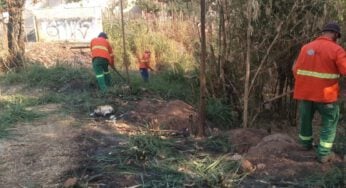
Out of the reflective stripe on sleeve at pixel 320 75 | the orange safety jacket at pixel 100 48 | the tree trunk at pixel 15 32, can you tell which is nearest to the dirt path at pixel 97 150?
the reflective stripe on sleeve at pixel 320 75

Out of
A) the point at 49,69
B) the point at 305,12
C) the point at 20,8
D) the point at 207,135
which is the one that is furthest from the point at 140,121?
the point at 20,8

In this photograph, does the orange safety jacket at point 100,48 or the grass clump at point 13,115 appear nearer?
the grass clump at point 13,115

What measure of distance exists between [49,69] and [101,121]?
5008 mm

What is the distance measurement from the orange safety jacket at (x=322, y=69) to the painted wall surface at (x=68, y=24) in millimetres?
12219

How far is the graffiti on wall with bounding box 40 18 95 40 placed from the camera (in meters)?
16.3

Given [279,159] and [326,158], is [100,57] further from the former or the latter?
[326,158]

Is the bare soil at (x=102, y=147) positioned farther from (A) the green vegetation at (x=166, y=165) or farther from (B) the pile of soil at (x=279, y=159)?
(A) the green vegetation at (x=166, y=165)

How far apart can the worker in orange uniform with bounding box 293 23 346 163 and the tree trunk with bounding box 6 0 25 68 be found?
374 inches

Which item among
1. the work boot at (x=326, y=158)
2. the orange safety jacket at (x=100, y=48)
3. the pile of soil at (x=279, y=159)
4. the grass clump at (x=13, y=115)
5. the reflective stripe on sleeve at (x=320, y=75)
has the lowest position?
the grass clump at (x=13, y=115)

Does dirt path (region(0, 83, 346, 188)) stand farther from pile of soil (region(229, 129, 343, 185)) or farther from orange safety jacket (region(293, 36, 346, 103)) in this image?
orange safety jacket (region(293, 36, 346, 103))

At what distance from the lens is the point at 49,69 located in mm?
11523

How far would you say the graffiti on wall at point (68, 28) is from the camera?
1633cm

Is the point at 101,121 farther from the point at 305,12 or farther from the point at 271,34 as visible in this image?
the point at 305,12

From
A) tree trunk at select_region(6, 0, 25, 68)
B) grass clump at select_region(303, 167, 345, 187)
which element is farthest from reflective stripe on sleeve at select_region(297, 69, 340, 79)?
tree trunk at select_region(6, 0, 25, 68)
